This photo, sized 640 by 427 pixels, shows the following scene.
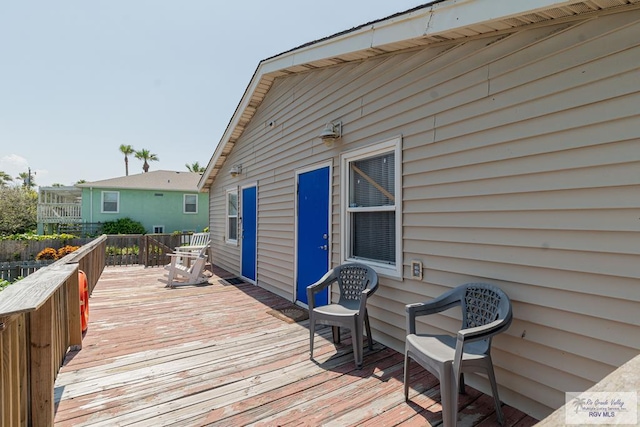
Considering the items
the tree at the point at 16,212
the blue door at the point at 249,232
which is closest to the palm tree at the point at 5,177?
the tree at the point at 16,212

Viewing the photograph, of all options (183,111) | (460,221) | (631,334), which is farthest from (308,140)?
(183,111)

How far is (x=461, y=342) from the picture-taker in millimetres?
1823

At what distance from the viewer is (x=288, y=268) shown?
16.8 ft

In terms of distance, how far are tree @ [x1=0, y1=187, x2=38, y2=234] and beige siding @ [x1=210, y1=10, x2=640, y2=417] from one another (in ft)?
71.3

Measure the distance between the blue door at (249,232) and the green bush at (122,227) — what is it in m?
10.0

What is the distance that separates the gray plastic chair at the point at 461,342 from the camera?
1.83 m

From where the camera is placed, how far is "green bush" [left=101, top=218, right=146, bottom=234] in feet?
46.0

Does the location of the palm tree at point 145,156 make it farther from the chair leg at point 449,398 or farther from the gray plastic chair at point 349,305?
the chair leg at point 449,398

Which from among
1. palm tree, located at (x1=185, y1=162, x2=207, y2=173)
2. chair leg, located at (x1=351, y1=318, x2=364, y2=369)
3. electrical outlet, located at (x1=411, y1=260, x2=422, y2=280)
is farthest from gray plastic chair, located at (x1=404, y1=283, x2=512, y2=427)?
palm tree, located at (x1=185, y1=162, x2=207, y2=173)

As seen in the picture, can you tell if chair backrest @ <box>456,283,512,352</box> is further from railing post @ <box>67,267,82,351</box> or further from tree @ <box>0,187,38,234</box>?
tree @ <box>0,187,38,234</box>

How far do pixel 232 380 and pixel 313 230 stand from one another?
7.62ft

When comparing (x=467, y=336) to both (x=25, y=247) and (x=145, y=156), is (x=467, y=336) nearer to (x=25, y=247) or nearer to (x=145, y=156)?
(x=25, y=247)

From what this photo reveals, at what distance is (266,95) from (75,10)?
3710 mm

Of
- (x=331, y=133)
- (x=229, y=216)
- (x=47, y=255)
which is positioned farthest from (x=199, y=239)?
(x=331, y=133)
